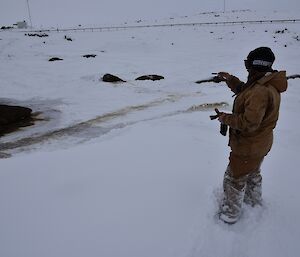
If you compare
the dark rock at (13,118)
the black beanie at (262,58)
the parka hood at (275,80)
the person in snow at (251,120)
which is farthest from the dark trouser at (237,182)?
the dark rock at (13,118)

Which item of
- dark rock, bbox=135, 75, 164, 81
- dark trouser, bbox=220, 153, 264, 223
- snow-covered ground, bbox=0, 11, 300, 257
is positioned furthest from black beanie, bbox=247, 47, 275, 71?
dark rock, bbox=135, 75, 164, 81

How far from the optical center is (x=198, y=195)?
3.83 m

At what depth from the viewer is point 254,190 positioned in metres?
3.56

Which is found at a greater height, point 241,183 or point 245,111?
point 245,111

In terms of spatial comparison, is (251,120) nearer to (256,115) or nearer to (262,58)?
(256,115)

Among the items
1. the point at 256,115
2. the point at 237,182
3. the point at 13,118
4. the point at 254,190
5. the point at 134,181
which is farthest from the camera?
the point at 13,118

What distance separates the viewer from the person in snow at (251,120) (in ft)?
8.84

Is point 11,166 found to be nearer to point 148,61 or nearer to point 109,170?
point 109,170

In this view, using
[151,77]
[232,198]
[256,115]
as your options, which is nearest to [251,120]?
[256,115]

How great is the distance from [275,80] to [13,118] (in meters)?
6.02

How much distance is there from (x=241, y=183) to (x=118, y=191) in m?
1.43

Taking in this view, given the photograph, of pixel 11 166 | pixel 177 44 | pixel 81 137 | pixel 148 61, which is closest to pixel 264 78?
pixel 11 166

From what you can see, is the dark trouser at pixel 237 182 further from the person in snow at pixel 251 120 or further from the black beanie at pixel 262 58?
the black beanie at pixel 262 58

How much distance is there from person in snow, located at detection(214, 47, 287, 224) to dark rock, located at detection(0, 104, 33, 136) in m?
Answer: 4.97
